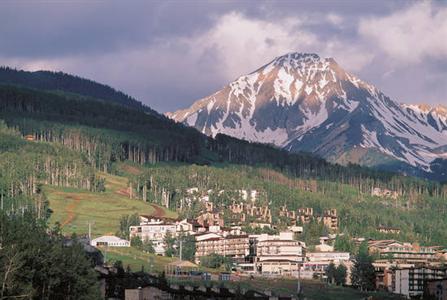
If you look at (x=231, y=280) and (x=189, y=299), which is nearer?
(x=189, y=299)

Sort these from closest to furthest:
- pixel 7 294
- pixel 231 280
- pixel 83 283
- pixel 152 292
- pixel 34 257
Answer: pixel 7 294 → pixel 34 257 → pixel 83 283 → pixel 152 292 → pixel 231 280

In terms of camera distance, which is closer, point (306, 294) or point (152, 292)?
point (152, 292)

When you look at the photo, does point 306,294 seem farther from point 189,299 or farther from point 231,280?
point 189,299

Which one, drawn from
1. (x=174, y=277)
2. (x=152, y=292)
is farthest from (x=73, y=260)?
(x=174, y=277)

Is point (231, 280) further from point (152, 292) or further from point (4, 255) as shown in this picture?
point (4, 255)

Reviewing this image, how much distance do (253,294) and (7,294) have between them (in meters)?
59.6

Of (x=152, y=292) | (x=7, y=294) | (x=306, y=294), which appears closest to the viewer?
(x=7, y=294)

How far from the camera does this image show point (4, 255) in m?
105

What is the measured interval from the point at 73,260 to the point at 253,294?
38267mm

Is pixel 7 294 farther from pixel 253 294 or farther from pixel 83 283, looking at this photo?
pixel 253 294

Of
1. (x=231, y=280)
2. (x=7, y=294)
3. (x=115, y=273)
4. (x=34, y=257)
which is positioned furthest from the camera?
(x=231, y=280)

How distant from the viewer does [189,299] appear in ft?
470

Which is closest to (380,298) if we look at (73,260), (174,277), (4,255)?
(174,277)

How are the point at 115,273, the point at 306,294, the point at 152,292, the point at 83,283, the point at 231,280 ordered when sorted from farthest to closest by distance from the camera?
the point at 231,280, the point at 306,294, the point at 115,273, the point at 152,292, the point at 83,283
